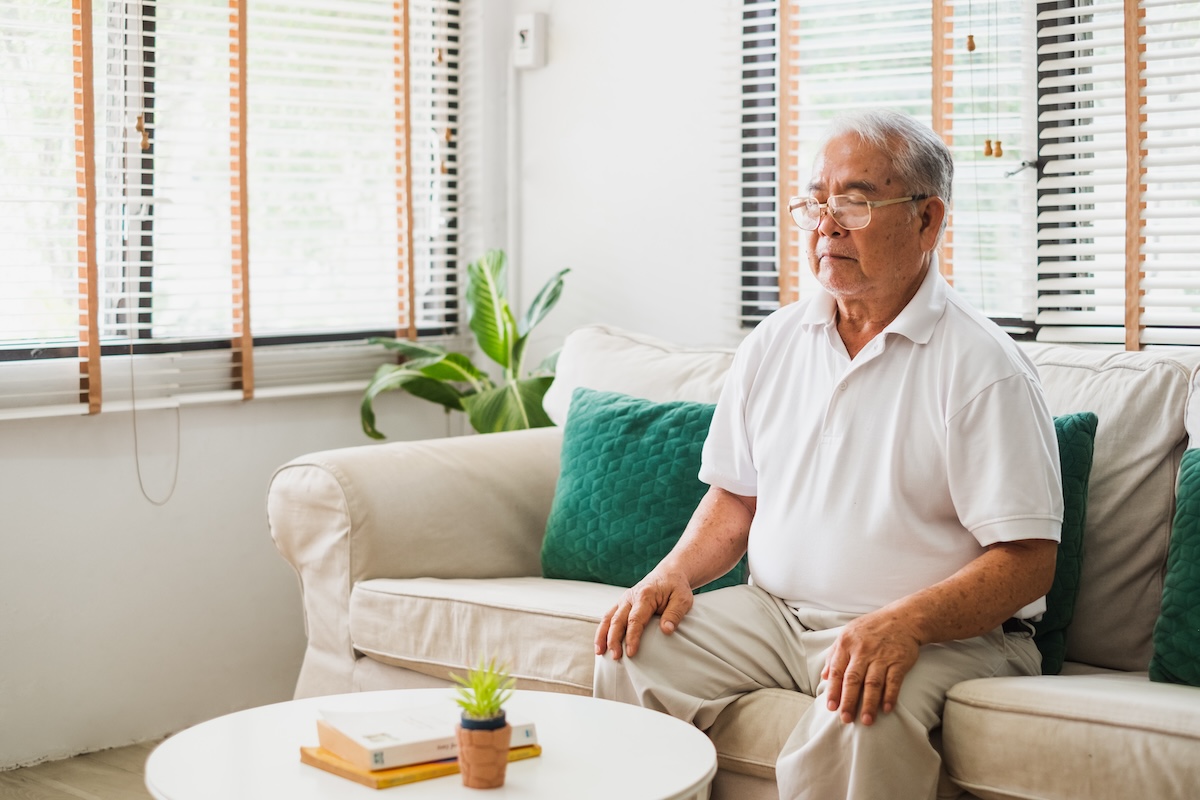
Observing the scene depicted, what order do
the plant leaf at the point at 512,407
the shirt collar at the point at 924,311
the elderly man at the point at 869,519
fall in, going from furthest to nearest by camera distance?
the plant leaf at the point at 512,407
the shirt collar at the point at 924,311
the elderly man at the point at 869,519

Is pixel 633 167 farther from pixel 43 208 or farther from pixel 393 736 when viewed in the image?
pixel 393 736

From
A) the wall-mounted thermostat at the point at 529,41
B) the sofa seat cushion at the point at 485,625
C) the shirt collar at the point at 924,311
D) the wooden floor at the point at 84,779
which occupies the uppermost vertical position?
the wall-mounted thermostat at the point at 529,41

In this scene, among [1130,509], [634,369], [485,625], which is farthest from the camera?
[634,369]

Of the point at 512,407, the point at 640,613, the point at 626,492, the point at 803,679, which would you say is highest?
the point at 512,407

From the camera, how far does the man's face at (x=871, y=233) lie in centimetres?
202

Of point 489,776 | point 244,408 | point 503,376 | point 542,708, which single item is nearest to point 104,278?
point 244,408

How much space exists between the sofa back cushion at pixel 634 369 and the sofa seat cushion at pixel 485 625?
47 cm

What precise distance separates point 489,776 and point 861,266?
3.34ft

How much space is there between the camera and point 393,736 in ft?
4.95

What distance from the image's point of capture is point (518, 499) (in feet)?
8.88

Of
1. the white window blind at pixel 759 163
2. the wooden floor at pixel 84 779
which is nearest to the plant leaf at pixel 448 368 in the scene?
the white window blind at pixel 759 163

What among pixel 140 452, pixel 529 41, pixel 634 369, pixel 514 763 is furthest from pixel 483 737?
pixel 529 41

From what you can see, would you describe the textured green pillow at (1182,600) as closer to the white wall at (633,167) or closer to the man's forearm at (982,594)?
the man's forearm at (982,594)

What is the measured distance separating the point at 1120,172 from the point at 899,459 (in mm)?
1192
